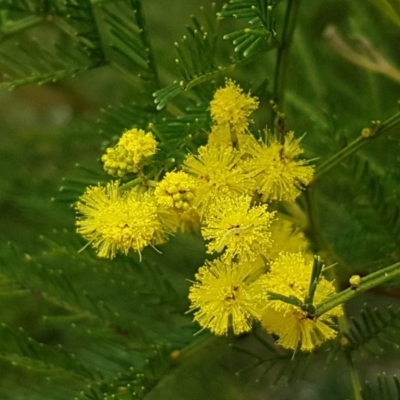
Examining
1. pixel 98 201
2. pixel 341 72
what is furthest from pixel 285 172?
pixel 341 72

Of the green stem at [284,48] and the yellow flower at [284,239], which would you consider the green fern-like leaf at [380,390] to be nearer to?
the yellow flower at [284,239]

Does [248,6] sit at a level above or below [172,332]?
above

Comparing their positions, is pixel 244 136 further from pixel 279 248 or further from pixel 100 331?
pixel 100 331

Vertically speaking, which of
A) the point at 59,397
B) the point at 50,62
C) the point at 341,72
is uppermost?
the point at 341,72

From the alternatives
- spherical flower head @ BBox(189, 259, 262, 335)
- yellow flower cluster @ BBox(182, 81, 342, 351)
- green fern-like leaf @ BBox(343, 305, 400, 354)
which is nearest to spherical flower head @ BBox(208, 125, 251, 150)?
yellow flower cluster @ BBox(182, 81, 342, 351)

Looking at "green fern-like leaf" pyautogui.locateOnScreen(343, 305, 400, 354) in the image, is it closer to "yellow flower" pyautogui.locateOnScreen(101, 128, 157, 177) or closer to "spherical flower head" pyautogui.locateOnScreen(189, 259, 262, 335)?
"spherical flower head" pyautogui.locateOnScreen(189, 259, 262, 335)
